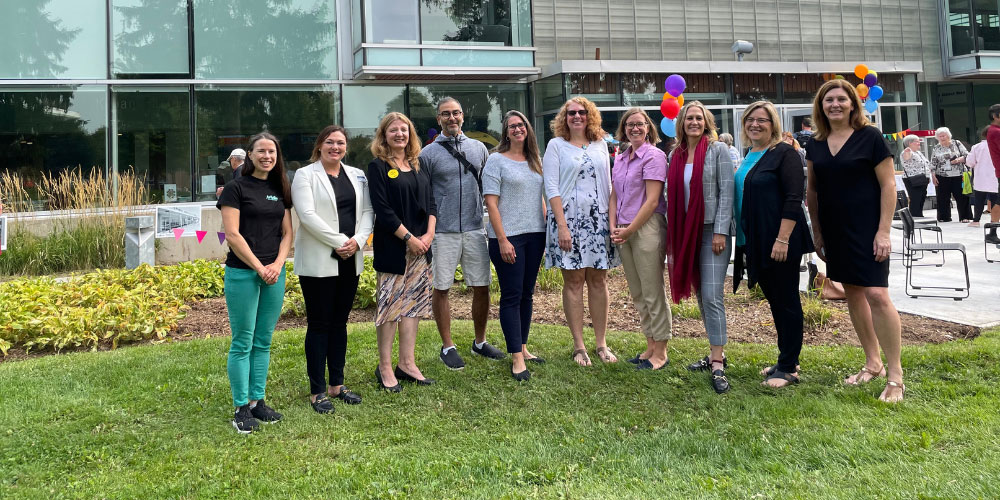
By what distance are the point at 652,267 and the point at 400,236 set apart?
1984 mm

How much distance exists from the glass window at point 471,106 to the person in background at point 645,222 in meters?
11.7

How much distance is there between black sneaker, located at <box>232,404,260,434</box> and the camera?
4.22 meters

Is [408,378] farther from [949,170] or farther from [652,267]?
[949,170]

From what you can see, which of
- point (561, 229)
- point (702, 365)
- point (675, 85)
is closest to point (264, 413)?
point (561, 229)

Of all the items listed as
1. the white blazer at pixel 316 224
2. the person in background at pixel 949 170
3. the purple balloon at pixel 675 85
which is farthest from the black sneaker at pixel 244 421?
the person in background at pixel 949 170

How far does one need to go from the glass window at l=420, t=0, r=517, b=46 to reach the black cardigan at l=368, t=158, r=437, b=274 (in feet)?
41.6

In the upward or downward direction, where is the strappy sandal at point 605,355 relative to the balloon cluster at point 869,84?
downward

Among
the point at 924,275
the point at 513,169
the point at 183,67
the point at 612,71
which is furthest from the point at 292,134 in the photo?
the point at 924,275

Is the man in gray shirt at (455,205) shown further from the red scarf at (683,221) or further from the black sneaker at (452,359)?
the red scarf at (683,221)

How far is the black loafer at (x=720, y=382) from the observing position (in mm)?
4824

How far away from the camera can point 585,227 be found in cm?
543

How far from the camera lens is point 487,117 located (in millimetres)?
17359

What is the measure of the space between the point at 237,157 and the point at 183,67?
502cm

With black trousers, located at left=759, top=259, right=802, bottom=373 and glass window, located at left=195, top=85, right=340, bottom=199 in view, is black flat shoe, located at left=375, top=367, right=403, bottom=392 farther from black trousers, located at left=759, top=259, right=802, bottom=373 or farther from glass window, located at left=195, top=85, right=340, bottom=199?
glass window, located at left=195, top=85, right=340, bottom=199
